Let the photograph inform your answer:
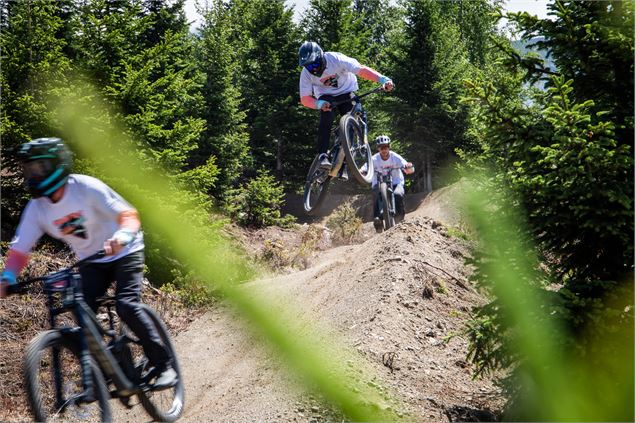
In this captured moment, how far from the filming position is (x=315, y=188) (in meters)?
12.0

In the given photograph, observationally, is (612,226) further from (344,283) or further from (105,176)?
(105,176)

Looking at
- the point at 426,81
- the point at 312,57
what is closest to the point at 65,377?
the point at 312,57

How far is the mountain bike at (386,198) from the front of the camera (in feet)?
45.5

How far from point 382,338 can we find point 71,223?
481cm

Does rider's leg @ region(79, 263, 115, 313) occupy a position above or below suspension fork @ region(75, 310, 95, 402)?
above

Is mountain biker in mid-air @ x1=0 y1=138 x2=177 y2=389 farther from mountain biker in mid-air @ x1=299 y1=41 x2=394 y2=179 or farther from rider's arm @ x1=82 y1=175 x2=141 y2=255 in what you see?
mountain biker in mid-air @ x1=299 y1=41 x2=394 y2=179

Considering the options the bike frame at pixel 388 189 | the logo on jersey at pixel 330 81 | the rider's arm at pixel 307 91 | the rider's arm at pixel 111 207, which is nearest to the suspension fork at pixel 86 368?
the rider's arm at pixel 111 207

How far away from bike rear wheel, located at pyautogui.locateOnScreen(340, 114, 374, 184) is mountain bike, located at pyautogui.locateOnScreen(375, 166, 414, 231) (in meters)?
1.61

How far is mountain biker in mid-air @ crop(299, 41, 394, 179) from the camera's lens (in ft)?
33.9

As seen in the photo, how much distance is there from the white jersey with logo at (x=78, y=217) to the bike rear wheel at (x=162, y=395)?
0.79 metres

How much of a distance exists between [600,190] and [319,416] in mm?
3750

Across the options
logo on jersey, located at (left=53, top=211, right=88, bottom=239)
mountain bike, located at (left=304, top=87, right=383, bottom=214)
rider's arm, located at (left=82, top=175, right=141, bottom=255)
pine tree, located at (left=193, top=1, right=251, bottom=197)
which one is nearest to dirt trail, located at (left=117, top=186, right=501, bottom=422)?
rider's arm, located at (left=82, top=175, right=141, bottom=255)

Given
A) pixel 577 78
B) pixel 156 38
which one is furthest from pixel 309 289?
pixel 156 38

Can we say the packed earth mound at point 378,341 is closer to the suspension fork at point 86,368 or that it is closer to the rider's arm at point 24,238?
the suspension fork at point 86,368
